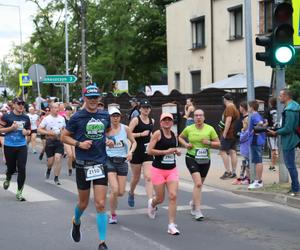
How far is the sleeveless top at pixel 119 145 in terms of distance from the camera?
29.3ft

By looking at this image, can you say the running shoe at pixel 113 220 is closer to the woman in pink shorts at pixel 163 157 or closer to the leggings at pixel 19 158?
the woman in pink shorts at pixel 163 157

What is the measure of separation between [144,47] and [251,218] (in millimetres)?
37456

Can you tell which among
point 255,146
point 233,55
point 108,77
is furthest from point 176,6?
point 255,146

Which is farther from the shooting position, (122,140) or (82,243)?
(122,140)

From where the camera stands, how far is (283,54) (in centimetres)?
1136

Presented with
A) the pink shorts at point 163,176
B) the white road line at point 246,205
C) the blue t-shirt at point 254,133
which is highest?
the blue t-shirt at point 254,133

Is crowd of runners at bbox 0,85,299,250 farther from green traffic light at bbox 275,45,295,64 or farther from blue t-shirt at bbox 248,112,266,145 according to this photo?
green traffic light at bbox 275,45,295,64

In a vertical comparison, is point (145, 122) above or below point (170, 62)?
below

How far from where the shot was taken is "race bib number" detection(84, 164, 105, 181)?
697 cm

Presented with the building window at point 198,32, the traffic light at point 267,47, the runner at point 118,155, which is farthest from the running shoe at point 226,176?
the building window at point 198,32

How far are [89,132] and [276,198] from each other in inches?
197

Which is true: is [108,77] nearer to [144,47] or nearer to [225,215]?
[144,47]

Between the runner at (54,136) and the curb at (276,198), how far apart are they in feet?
13.5

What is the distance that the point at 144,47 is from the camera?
45.9 metres
